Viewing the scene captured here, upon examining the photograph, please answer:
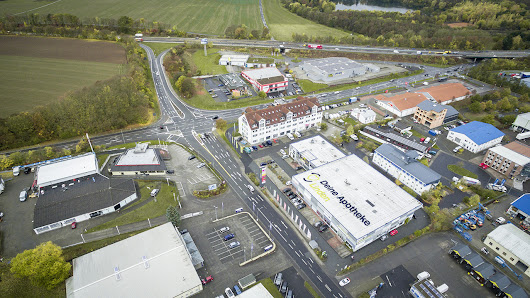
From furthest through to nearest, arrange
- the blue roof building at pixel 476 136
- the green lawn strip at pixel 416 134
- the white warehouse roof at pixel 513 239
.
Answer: the green lawn strip at pixel 416 134 → the blue roof building at pixel 476 136 → the white warehouse roof at pixel 513 239

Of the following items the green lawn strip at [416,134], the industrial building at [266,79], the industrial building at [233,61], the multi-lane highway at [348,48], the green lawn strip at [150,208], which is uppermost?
the multi-lane highway at [348,48]

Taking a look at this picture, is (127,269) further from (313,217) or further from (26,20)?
(26,20)

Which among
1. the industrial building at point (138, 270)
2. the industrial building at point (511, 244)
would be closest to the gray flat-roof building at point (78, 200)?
the industrial building at point (138, 270)

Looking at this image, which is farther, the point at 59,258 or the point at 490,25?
the point at 490,25

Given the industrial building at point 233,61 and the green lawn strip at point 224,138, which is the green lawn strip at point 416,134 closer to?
the green lawn strip at point 224,138

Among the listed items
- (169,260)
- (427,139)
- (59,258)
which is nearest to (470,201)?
(427,139)

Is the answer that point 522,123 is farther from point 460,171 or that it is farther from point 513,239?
point 513,239
